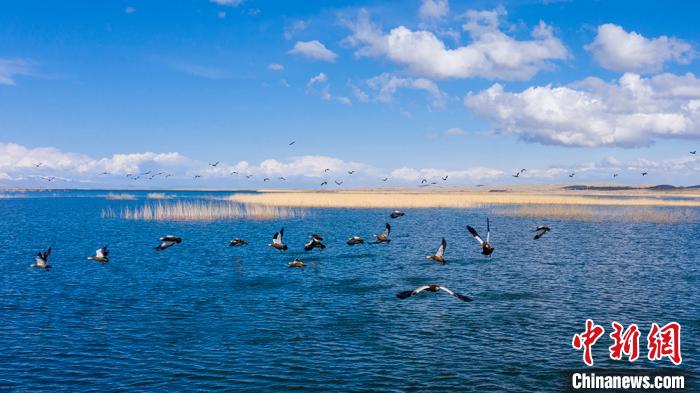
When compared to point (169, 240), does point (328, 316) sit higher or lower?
lower

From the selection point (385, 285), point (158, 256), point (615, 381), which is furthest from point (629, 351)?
point (158, 256)

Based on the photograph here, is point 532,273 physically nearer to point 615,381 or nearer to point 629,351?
point 629,351

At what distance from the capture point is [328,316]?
20.2 metres

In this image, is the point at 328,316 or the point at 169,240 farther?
the point at 169,240

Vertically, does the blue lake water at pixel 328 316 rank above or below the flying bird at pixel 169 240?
below

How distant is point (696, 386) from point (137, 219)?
66909mm

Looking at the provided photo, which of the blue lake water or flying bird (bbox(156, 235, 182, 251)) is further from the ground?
flying bird (bbox(156, 235, 182, 251))

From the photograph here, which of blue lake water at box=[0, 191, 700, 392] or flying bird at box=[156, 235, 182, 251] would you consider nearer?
blue lake water at box=[0, 191, 700, 392]

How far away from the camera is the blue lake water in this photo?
14.4m

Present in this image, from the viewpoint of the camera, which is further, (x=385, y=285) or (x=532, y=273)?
(x=532, y=273)

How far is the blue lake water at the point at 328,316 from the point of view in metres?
14.4

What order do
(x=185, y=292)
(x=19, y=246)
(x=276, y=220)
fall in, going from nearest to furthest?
(x=185, y=292) < (x=19, y=246) < (x=276, y=220)

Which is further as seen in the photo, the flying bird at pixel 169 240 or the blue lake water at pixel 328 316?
the flying bird at pixel 169 240

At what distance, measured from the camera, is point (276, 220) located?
6831 cm
